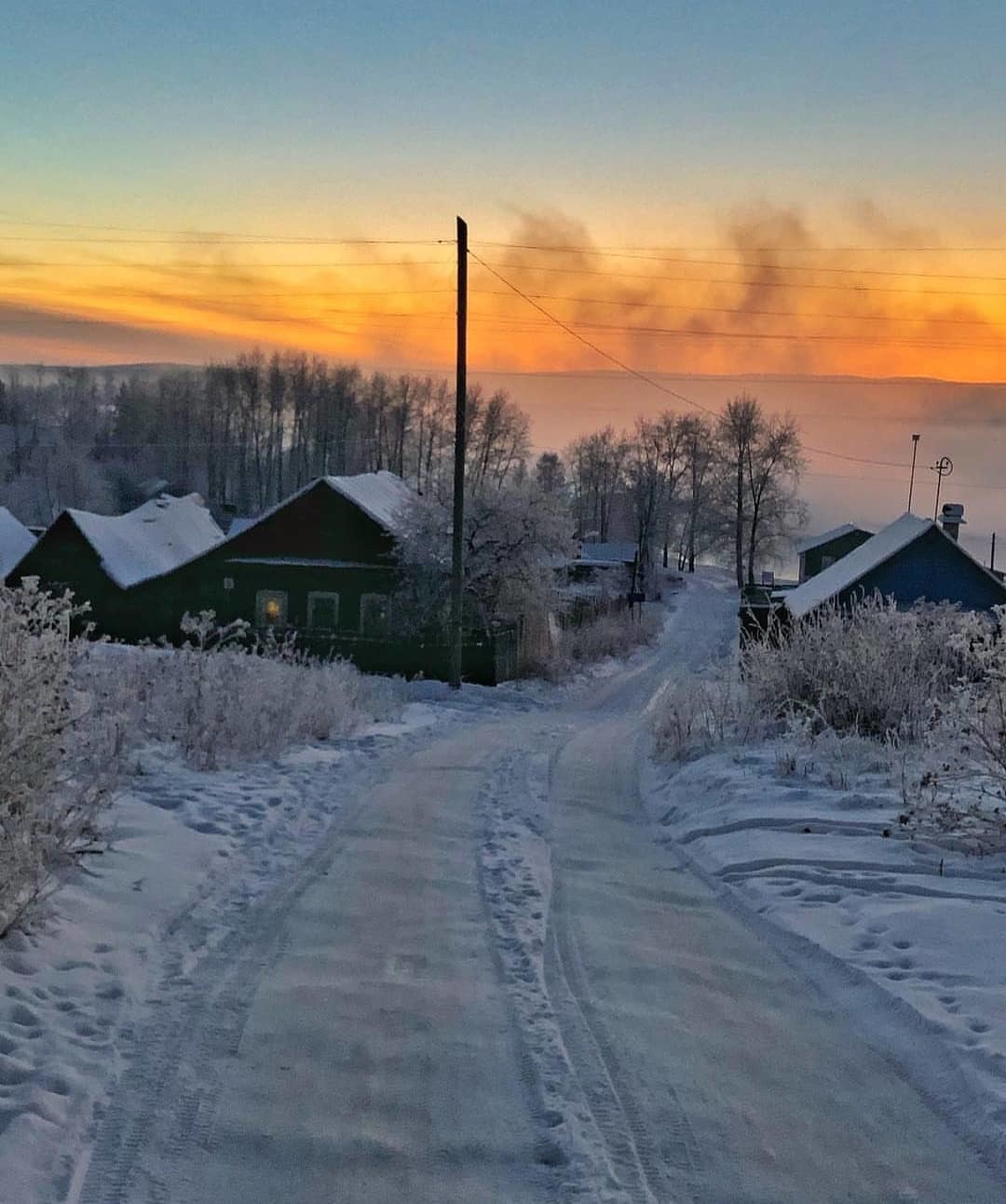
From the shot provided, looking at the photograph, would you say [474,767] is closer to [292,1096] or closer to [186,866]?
[186,866]

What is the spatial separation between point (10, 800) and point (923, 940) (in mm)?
5054

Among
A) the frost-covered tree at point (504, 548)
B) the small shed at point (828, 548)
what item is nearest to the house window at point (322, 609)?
the frost-covered tree at point (504, 548)

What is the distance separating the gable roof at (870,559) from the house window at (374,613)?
13.2 m

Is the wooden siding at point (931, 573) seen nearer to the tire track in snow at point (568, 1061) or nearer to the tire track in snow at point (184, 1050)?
the tire track in snow at point (568, 1061)

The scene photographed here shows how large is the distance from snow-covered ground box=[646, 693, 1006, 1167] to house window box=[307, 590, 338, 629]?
2393 cm

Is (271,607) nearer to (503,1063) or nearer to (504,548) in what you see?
(504,548)

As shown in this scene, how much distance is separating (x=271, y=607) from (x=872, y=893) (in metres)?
30.0

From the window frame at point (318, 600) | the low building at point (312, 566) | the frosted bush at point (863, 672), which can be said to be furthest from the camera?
the window frame at point (318, 600)

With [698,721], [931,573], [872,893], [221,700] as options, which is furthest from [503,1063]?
[931,573]

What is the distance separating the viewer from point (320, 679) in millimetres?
15227

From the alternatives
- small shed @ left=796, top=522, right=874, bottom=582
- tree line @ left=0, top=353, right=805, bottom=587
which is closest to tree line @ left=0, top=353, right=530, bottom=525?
tree line @ left=0, top=353, right=805, bottom=587

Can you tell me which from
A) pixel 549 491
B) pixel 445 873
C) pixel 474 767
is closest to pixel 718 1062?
pixel 445 873

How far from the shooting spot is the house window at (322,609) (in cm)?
3350

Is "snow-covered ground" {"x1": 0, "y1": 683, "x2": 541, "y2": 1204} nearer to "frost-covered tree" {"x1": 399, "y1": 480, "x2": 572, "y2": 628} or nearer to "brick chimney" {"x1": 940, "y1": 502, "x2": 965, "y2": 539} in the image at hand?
"frost-covered tree" {"x1": 399, "y1": 480, "x2": 572, "y2": 628}
